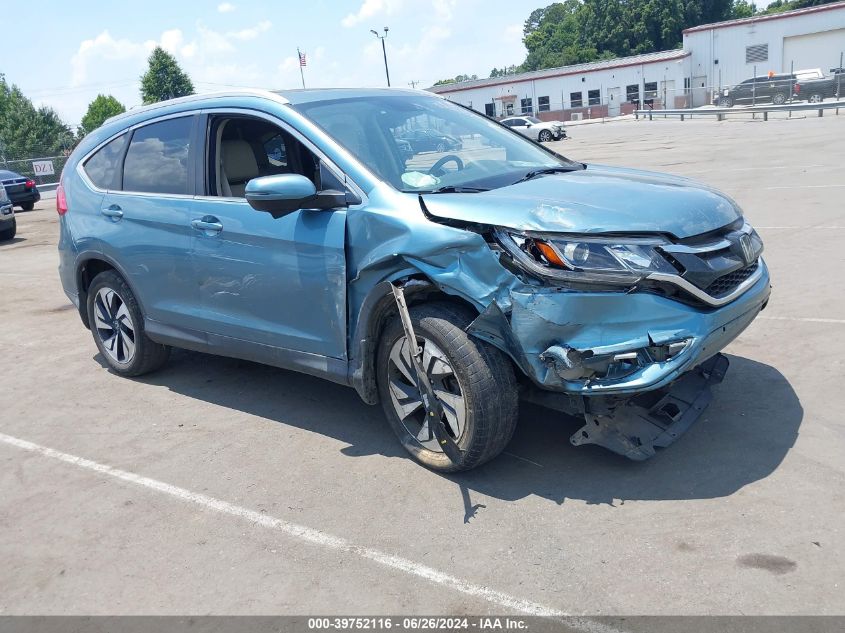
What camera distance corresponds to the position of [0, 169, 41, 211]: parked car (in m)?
24.5

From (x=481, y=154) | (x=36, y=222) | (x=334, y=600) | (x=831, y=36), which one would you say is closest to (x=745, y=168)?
(x=481, y=154)

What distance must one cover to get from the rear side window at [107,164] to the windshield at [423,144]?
1995mm

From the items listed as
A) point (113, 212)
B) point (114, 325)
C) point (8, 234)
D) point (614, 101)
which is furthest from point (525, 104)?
point (113, 212)

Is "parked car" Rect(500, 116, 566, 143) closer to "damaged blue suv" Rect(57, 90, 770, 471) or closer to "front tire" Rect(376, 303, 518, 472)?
"damaged blue suv" Rect(57, 90, 770, 471)

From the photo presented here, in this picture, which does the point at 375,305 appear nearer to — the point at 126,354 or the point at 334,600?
the point at 334,600

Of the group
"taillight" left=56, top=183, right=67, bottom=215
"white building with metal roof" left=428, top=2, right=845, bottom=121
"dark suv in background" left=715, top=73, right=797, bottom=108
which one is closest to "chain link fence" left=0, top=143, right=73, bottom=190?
"white building with metal roof" left=428, top=2, right=845, bottom=121

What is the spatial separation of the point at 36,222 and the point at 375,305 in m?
20.5

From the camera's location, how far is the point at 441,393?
12.7ft

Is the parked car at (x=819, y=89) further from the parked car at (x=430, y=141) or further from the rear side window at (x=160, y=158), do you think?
the rear side window at (x=160, y=158)

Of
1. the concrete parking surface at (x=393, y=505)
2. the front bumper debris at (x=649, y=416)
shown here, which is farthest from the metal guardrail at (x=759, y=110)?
the front bumper debris at (x=649, y=416)

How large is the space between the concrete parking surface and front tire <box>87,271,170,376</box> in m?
0.18

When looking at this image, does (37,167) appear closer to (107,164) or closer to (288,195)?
(107,164)

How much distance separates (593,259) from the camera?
3.43m

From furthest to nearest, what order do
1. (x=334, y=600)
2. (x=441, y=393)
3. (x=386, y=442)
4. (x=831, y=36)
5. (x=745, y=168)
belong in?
(x=831, y=36), (x=745, y=168), (x=386, y=442), (x=441, y=393), (x=334, y=600)
